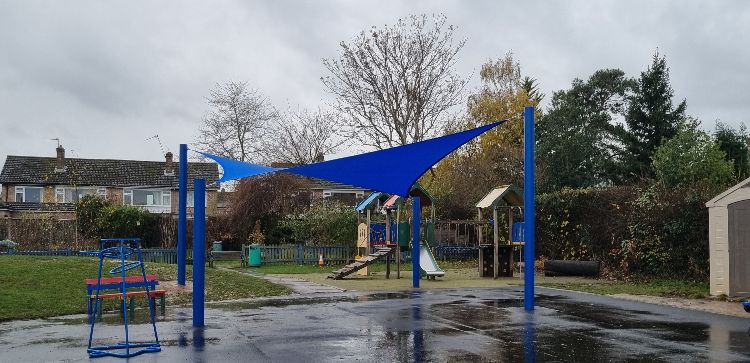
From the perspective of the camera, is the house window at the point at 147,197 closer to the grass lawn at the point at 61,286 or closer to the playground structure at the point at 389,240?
the playground structure at the point at 389,240

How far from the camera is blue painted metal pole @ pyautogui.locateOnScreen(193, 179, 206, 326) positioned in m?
10.9

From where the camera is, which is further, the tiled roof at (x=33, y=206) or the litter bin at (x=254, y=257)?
the tiled roof at (x=33, y=206)

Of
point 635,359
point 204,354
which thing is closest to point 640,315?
point 635,359

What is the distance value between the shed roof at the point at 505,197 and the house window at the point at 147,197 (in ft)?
137

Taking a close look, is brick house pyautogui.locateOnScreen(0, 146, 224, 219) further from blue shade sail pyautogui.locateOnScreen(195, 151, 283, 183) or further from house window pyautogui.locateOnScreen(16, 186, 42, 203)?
blue shade sail pyautogui.locateOnScreen(195, 151, 283, 183)

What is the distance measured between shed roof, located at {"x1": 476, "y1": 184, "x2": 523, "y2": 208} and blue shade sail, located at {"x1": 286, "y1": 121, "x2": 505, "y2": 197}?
925 centimetres

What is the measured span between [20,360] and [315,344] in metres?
3.49

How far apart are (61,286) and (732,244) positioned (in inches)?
573

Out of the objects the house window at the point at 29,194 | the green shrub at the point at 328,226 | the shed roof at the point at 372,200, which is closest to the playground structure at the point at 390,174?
the shed roof at the point at 372,200

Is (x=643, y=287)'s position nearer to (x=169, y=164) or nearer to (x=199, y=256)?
(x=199, y=256)

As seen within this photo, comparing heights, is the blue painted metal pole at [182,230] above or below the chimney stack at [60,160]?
below

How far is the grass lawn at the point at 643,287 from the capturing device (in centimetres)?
1578

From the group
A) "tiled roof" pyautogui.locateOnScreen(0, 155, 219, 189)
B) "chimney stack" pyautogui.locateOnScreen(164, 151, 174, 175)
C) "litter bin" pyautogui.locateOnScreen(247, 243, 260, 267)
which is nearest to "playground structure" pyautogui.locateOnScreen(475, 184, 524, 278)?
"litter bin" pyautogui.locateOnScreen(247, 243, 260, 267)

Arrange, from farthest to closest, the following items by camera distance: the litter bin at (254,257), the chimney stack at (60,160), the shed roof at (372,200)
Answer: the chimney stack at (60,160), the litter bin at (254,257), the shed roof at (372,200)
